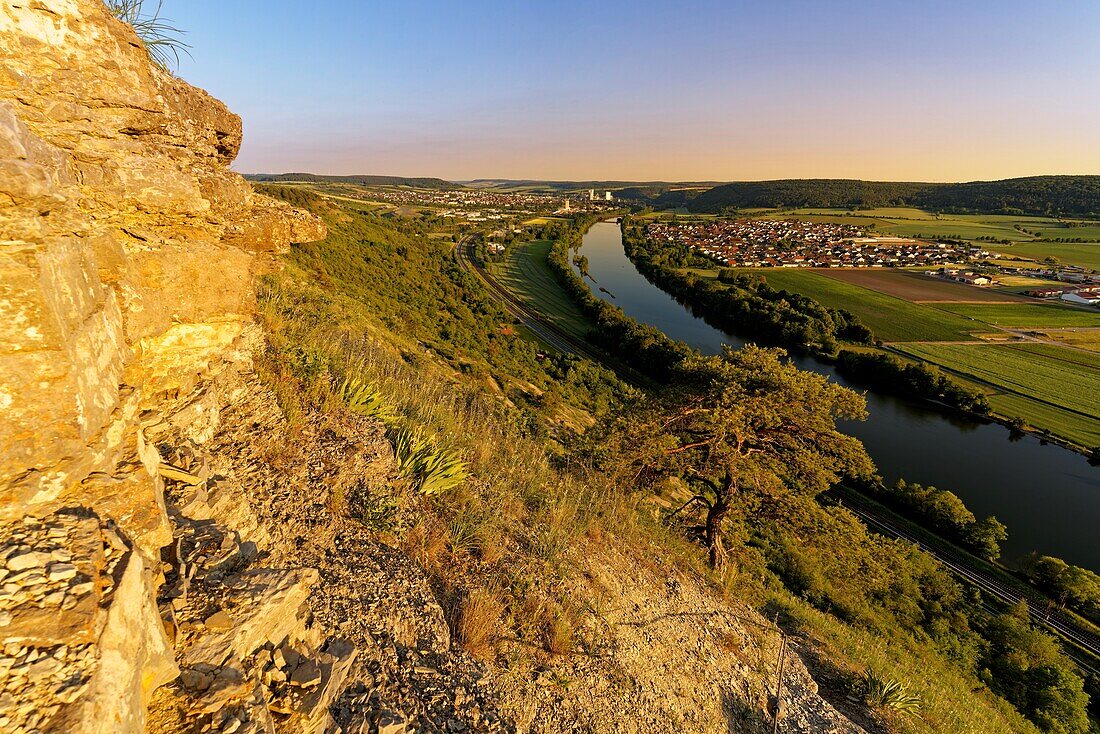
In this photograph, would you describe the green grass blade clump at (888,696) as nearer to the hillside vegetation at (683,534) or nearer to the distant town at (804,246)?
the hillside vegetation at (683,534)

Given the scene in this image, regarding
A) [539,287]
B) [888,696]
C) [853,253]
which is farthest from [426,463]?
[853,253]

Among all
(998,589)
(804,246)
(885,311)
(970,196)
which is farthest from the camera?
(970,196)

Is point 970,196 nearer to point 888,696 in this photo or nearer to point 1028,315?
point 1028,315

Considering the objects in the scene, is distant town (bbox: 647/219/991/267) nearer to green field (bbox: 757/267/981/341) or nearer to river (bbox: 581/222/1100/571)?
green field (bbox: 757/267/981/341)

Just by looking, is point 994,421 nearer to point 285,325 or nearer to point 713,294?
point 713,294

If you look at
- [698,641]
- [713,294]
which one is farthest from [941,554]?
[713,294]

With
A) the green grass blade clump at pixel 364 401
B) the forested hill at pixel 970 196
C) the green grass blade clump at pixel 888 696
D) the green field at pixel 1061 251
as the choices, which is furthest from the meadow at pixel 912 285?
the forested hill at pixel 970 196
